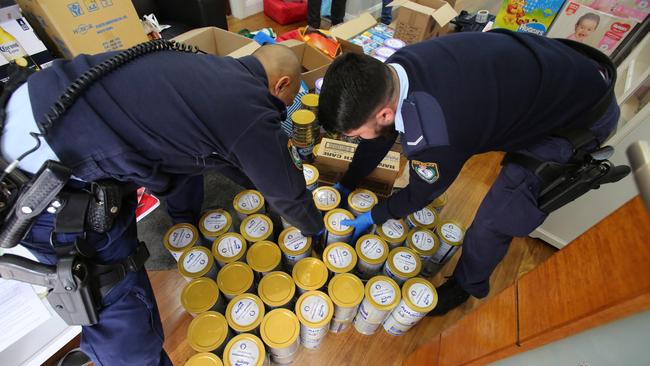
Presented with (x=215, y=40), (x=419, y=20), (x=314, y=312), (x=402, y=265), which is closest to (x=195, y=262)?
Result: (x=314, y=312)

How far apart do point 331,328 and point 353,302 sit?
258mm

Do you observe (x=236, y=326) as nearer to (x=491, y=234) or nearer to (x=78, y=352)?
(x=78, y=352)

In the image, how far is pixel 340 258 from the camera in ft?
3.44

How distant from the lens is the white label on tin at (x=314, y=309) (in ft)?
3.02

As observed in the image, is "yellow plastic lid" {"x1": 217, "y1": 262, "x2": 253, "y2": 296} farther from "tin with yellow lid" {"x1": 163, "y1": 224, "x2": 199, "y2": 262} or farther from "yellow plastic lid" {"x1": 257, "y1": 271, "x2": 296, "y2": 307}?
"tin with yellow lid" {"x1": 163, "y1": 224, "x2": 199, "y2": 262}

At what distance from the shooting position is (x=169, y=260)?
1340mm

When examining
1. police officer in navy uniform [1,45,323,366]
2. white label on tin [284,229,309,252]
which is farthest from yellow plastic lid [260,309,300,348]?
police officer in navy uniform [1,45,323,366]

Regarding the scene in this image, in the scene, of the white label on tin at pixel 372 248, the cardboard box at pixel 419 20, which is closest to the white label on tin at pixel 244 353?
the white label on tin at pixel 372 248

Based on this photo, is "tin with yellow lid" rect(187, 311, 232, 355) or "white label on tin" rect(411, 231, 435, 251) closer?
"tin with yellow lid" rect(187, 311, 232, 355)

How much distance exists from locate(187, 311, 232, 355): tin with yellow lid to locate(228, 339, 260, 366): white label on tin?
0.16 feet

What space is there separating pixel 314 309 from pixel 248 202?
487mm

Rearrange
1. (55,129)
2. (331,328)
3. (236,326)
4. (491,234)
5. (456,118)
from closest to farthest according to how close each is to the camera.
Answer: (55,129), (456,118), (236,326), (491,234), (331,328)

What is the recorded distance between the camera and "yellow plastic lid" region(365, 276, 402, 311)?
3.14 feet

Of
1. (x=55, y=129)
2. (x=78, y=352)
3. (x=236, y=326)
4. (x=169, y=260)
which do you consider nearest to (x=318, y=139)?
(x=169, y=260)
